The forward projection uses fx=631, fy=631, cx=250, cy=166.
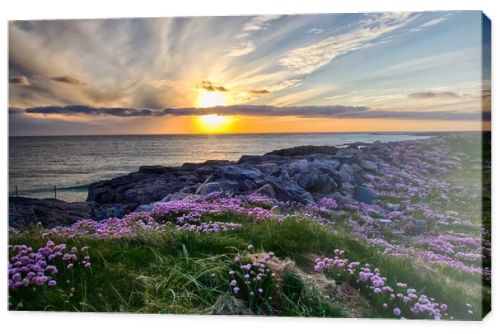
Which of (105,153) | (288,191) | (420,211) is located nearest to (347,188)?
(288,191)

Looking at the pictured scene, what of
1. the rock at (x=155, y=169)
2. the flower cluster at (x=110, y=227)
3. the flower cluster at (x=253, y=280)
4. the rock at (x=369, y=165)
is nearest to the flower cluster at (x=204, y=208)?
the flower cluster at (x=110, y=227)

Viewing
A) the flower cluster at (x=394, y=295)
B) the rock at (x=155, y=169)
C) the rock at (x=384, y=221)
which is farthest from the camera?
the rock at (x=155, y=169)

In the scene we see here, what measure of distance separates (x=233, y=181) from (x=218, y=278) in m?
1.31

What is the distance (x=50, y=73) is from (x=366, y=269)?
4.51 meters

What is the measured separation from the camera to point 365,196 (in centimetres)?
748

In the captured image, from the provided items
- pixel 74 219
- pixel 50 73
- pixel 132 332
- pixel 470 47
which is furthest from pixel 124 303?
pixel 470 47

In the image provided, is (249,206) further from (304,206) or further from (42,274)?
(42,274)

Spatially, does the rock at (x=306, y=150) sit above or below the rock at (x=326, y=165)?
above

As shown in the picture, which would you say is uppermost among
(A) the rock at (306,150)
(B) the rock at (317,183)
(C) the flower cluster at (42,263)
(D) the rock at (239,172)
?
(A) the rock at (306,150)

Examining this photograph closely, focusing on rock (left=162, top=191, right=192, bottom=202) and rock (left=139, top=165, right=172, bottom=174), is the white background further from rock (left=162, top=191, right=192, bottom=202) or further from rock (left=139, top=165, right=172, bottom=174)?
rock (left=139, top=165, right=172, bottom=174)

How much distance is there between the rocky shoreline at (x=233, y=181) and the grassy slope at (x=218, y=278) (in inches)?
19.4

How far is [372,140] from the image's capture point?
757cm

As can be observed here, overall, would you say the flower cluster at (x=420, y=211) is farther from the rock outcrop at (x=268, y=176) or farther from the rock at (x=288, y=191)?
the rock at (x=288, y=191)

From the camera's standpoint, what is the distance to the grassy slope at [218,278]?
6.85 metres
